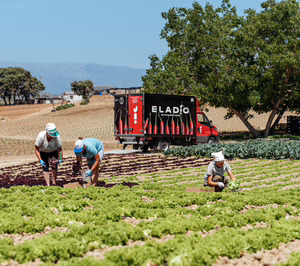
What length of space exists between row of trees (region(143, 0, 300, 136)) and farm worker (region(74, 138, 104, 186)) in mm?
23868

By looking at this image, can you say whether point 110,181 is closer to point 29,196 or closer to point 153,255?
point 29,196

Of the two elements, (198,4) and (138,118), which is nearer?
(138,118)

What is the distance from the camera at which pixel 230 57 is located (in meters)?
37.6

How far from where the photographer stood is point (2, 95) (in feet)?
404

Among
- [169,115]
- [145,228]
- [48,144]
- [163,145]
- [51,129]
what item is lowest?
[163,145]

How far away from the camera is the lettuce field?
19.6 feet

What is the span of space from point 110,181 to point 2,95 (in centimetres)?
11428

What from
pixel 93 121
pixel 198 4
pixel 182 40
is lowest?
pixel 93 121

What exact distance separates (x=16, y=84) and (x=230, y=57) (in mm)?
95416

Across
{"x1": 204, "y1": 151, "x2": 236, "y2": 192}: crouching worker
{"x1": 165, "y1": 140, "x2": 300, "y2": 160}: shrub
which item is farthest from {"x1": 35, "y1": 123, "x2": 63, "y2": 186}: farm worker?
{"x1": 165, "y1": 140, "x2": 300, "y2": 160}: shrub

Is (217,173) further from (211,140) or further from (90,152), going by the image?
(211,140)

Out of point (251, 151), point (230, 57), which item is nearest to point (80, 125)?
point (230, 57)

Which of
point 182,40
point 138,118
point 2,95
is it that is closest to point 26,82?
point 2,95

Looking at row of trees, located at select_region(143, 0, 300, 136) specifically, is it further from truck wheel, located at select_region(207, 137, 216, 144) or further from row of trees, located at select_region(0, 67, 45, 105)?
row of trees, located at select_region(0, 67, 45, 105)
